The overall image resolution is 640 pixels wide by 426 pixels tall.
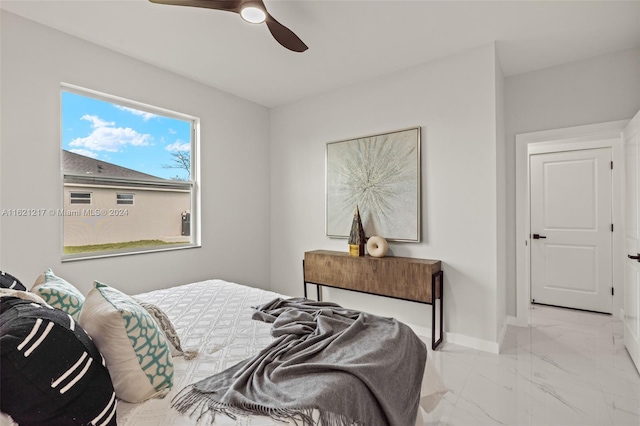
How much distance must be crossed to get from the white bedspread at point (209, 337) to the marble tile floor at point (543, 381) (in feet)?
2.05

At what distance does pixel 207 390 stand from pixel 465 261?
250 centimetres

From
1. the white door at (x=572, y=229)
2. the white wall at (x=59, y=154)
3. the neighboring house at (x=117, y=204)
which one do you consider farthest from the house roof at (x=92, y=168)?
the white door at (x=572, y=229)

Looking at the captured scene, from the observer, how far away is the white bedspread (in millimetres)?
1065

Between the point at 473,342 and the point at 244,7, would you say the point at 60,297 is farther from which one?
the point at 473,342

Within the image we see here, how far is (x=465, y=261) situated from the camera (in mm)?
2949

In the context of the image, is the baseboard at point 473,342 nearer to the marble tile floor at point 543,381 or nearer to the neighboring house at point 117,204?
the marble tile floor at point 543,381

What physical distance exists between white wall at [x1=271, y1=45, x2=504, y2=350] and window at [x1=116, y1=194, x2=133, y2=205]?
2037 mm

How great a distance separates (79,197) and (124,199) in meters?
0.37

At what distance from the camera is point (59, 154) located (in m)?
2.58

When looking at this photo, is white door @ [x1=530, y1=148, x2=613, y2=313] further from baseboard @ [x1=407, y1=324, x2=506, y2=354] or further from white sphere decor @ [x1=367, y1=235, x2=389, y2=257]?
white sphere decor @ [x1=367, y1=235, x2=389, y2=257]

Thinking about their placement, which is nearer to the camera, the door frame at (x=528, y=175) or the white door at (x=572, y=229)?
the door frame at (x=528, y=175)

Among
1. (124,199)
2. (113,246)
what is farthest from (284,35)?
(113,246)

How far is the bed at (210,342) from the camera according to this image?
106 centimetres

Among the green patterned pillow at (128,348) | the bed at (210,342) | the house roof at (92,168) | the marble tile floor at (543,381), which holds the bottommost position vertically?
the marble tile floor at (543,381)
